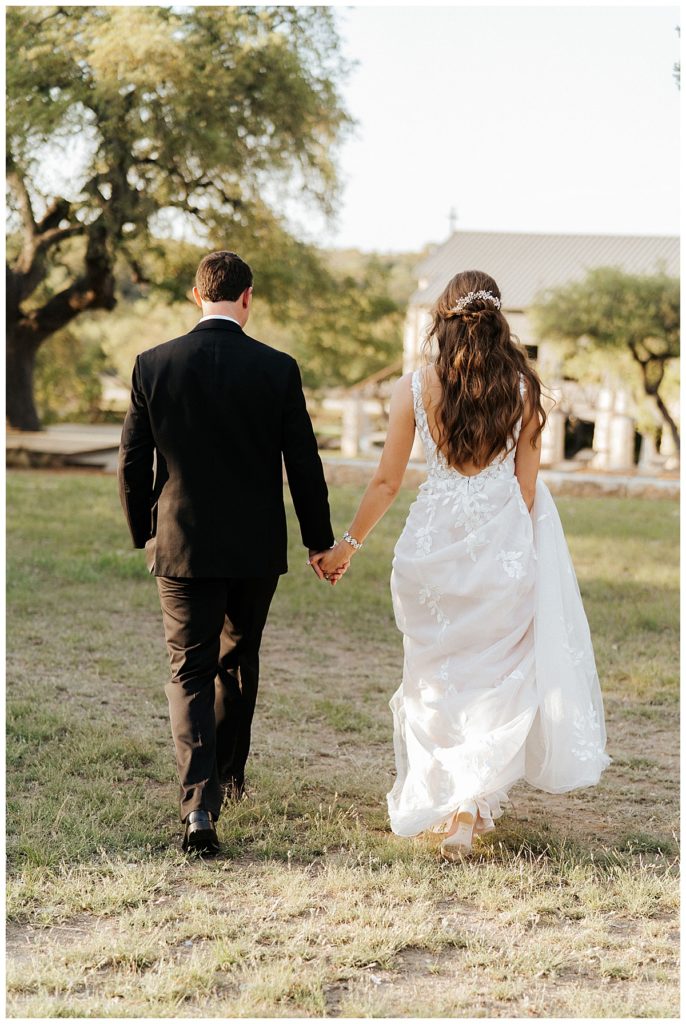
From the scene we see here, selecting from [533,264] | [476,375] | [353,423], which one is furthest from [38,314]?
[533,264]

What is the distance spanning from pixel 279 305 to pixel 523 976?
17.3 metres

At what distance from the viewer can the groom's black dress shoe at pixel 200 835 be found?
395 cm

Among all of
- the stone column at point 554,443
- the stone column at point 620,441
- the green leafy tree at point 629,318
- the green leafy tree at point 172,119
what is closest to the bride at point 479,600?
the green leafy tree at point 172,119

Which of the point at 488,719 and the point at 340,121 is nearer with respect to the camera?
the point at 488,719

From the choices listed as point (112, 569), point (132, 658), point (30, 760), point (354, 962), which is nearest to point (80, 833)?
point (30, 760)

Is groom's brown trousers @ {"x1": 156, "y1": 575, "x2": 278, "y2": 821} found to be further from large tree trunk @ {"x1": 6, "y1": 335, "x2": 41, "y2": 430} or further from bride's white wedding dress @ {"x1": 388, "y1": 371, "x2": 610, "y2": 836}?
large tree trunk @ {"x1": 6, "y1": 335, "x2": 41, "y2": 430}

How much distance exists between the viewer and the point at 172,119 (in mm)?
14008

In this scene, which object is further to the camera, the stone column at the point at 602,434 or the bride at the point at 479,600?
the stone column at the point at 602,434

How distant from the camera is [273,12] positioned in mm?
14000

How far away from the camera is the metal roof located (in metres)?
39.3

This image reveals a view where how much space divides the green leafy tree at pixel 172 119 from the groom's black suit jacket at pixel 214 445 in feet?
33.7

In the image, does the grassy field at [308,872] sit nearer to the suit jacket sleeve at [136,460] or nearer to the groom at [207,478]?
the groom at [207,478]

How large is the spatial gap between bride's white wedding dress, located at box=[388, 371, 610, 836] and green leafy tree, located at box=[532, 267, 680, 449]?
21.9m

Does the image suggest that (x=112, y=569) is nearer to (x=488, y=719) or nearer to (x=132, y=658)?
(x=132, y=658)
